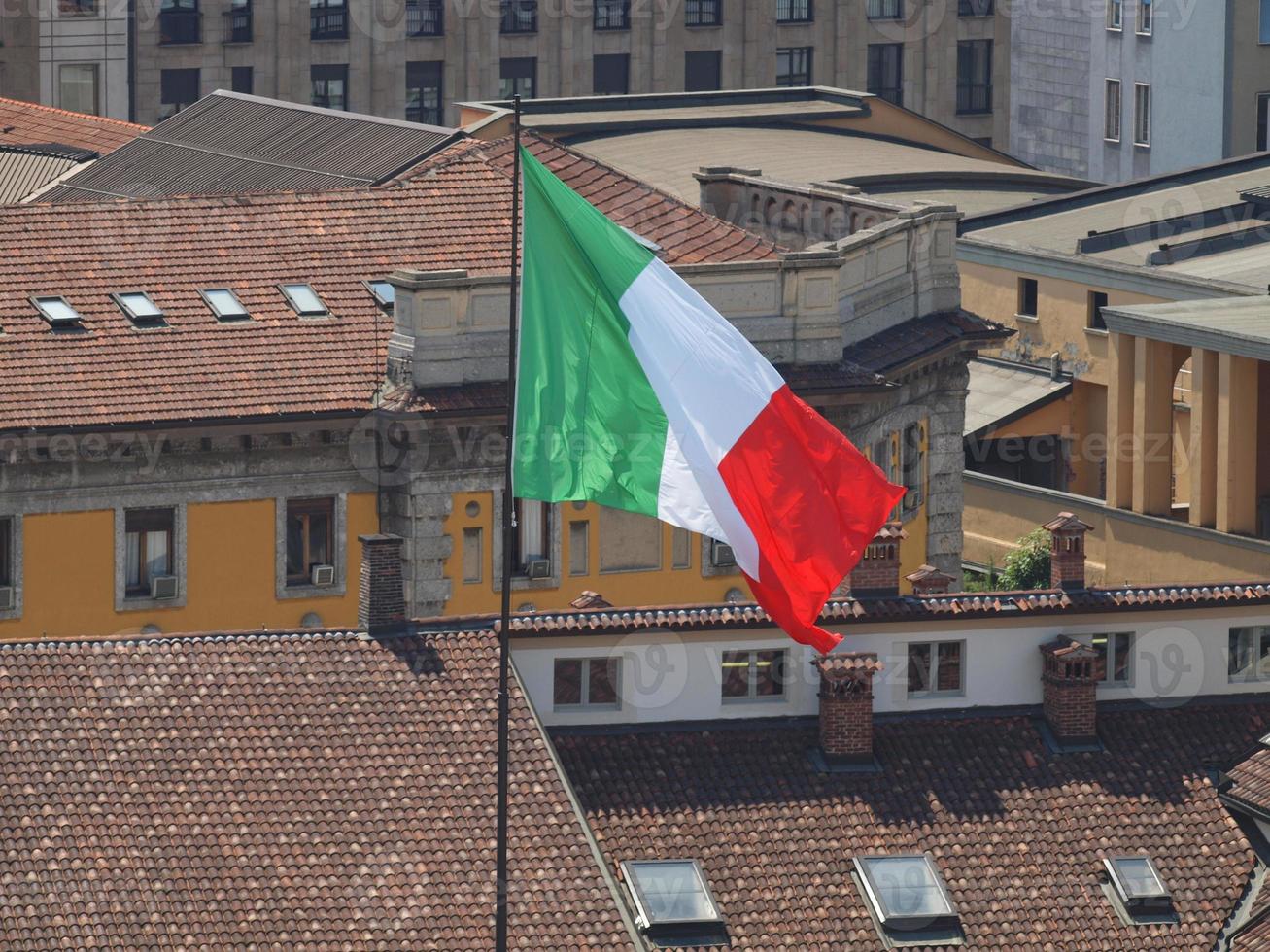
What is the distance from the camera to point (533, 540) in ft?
255

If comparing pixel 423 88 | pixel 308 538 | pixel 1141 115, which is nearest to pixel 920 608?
pixel 308 538

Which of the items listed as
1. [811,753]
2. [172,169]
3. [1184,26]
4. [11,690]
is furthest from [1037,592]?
[1184,26]

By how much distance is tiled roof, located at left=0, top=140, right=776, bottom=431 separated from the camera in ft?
243

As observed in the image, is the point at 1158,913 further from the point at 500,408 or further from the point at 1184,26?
the point at 1184,26

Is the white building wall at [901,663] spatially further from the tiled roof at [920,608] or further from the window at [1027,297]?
the window at [1027,297]

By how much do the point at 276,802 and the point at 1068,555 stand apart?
1511cm

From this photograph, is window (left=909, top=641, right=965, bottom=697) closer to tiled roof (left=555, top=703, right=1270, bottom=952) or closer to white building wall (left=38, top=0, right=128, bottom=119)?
tiled roof (left=555, top=703, right=1270, bottom=952)

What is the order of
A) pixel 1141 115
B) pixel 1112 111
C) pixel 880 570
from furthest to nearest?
pixel 1112 111
pixel 1141 115
pixel 880 570

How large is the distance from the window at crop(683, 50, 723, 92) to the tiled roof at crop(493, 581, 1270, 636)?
8955 cm

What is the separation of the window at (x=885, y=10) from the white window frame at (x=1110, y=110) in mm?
8845

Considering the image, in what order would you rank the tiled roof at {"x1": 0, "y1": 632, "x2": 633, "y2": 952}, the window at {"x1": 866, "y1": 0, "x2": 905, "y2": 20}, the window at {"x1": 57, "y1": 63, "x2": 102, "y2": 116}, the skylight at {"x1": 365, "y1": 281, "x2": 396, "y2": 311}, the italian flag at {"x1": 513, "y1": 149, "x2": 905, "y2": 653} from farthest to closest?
the window at {"x1": 866, "y1": 0, "x2": 905, "y2": 20}, the window at {"x1": 57, "y1": 63, "x2": 102, "y2": 116}, the skylight at {"x1": 365, "y1": 281, "x2": 396, "y2": 311}, the tiled roof at {"x1": 0, "y1": 632, "x2": 633, "y2": 952}, the italian flag at {"x1": 513, "y1": 149, "x2": 905, "y2": 653}

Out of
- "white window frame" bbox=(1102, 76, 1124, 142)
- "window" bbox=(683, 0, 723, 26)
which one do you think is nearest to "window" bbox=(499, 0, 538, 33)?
"window" bbox=(683, 0, 723, 26)

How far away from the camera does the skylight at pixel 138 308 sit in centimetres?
7600

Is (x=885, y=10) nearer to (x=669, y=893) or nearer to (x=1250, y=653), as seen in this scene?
(x=1250, y=653)
